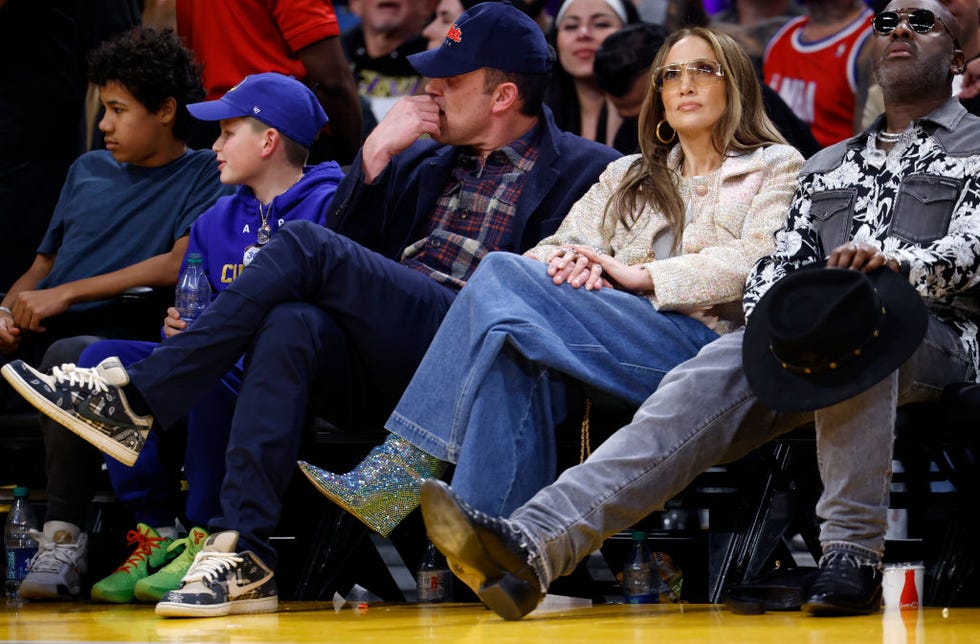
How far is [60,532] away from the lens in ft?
12.5

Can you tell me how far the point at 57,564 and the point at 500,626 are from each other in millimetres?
1515

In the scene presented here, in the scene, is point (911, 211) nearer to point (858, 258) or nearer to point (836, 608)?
point (858, 258)

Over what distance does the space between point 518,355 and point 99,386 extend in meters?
0.93

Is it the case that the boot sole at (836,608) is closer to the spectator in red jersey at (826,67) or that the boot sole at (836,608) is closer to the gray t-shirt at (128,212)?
the gray t-shirt at (128,212)

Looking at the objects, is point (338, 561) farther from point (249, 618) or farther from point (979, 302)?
point (979, 302)

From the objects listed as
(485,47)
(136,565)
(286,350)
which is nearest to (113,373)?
(286,350)

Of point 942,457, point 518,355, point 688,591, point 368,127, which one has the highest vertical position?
point 368,127

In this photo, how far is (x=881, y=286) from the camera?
2898 mm

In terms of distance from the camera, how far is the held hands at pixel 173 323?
3.80 m

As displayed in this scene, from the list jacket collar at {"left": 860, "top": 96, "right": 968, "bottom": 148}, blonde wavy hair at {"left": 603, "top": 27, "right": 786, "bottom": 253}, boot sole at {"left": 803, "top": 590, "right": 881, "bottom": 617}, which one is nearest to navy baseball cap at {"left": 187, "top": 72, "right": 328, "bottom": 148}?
blonde wavy hair at {"left": 603, "top": 27, "right": 786, "bottom": 253}

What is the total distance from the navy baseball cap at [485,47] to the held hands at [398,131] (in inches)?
4.1

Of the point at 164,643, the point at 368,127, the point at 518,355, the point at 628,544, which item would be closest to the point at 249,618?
the point at 164,643

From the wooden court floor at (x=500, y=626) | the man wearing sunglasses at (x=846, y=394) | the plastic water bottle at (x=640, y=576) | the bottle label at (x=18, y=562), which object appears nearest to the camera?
the wooden court floor at (x=500, y=626)

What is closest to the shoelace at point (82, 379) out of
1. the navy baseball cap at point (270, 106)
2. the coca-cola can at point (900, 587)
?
the navy baseball cap at point (270, 106)
